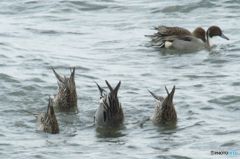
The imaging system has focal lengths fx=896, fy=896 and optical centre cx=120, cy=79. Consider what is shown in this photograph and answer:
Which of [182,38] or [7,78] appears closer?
[7,78]

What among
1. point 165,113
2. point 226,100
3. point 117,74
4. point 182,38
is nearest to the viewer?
point 165,113

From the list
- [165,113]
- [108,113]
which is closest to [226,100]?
[165,113]

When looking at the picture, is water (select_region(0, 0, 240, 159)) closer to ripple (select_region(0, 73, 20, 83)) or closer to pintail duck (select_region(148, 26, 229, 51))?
ripple (select_region(0, 73, 20, 83))

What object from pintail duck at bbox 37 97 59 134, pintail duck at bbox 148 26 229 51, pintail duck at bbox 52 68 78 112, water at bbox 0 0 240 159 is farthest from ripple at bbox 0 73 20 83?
pintail duck at bbox 148 26 229 51

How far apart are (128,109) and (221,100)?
1.37 metres

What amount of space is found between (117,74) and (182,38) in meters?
3.34

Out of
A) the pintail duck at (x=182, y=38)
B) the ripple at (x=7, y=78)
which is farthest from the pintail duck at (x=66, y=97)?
the pintail duck at (x=182, y=38)

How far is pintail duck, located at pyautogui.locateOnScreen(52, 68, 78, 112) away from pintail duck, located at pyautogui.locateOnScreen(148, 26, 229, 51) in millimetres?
5028

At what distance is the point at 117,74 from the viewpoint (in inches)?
587

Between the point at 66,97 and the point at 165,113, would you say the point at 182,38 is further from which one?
the point at 165,113

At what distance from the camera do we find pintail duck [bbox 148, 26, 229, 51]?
17812 mm

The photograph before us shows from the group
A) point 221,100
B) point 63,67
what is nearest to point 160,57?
point 63,67

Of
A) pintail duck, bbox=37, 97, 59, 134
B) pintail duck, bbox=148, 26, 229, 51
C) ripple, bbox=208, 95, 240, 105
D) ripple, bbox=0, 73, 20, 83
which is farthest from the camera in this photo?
pintail duck, bbox=148, 26, 229, 51

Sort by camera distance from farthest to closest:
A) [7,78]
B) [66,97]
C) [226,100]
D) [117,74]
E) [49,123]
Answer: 1. [117,74]
2. [7,78]
3. [226,100]
4. [66,97]
5. [49,123]
